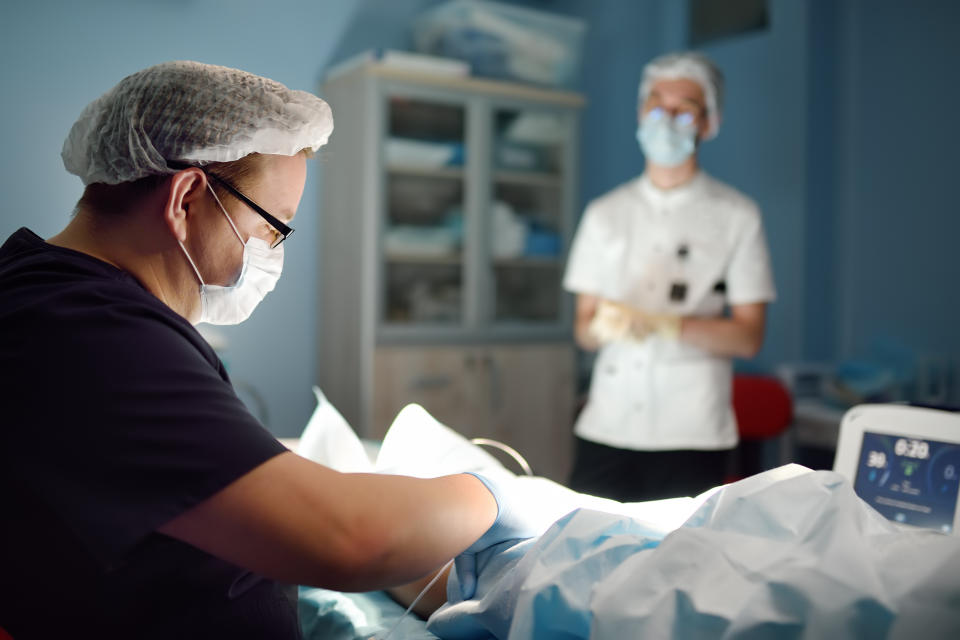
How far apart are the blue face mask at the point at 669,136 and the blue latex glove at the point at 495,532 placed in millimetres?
1227

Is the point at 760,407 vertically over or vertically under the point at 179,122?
under

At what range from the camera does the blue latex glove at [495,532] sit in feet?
2.66

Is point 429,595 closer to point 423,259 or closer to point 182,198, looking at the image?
point 182,198

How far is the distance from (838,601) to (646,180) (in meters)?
1.49

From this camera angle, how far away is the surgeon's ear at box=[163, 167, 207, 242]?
0.80m

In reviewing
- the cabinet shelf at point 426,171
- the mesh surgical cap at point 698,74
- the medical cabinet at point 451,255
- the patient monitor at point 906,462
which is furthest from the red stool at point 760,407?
the patient monitor at point 906,462

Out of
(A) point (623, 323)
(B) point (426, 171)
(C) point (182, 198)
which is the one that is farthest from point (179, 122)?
(B) point (426, 171)

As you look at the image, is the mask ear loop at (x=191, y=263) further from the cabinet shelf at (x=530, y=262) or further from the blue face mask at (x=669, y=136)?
the cabinet shelf at (x=530, y=262)

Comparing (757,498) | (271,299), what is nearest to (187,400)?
(757,498)

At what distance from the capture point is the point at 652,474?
1.81 m

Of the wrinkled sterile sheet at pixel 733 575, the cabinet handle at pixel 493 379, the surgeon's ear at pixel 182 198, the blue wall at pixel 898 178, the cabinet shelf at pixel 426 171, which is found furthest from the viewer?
the cabinet handle at pixel 493 379

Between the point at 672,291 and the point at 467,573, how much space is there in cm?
118

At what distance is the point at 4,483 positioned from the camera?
0.67m

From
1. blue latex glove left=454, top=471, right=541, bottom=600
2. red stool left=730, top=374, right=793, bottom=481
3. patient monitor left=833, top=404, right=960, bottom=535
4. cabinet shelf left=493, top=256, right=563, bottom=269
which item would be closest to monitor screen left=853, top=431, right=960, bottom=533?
patient monitor left=833, top=404, right=960, bottom=535
